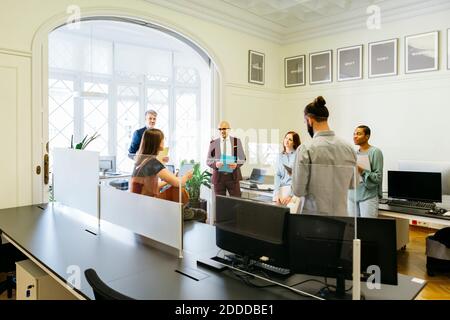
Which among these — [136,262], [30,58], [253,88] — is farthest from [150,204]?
[253,88]

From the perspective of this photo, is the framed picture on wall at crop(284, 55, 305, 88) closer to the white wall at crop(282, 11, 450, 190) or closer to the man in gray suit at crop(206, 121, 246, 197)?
the white wall at crop(282, 11, 450, 190)

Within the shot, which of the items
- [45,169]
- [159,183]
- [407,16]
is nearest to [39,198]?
[45,169]

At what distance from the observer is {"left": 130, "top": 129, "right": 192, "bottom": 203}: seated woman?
2.21 meters

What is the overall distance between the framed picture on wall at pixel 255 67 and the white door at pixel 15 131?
11.6ft

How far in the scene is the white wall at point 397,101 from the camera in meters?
5.01

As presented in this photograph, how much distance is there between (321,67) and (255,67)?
3.95 feet

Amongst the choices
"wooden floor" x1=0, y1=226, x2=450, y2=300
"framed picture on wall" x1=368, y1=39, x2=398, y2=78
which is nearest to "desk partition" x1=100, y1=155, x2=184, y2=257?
"wooden floor" x1=0, y1=226, x2=450, y2=300

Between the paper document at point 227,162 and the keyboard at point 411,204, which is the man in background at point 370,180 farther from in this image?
the paper document at point 227,162

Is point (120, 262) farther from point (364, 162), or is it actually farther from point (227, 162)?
point (364, 162)

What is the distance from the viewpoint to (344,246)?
53.9 inches

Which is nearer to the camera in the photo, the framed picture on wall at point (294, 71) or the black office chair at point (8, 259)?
the black office chair at point (8, 259)

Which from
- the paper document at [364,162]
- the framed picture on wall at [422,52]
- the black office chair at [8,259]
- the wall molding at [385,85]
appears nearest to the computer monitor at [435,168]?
the paper document at [364,162]
